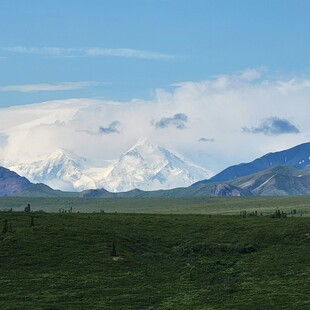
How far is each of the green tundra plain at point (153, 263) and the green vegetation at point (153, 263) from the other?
4.4 inches

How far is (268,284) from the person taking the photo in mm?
83812

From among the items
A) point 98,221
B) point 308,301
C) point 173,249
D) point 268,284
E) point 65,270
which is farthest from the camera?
point 98,221

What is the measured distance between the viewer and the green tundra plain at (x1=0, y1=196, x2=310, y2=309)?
257 feet

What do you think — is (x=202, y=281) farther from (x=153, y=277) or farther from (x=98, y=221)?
(x=98, y=221)

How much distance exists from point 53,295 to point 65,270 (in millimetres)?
9991

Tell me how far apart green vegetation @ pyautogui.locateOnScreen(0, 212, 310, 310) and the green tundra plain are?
111 millimetres

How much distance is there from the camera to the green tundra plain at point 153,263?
78250 millimetres

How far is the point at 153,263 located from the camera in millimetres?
94562

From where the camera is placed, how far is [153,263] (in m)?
94.6

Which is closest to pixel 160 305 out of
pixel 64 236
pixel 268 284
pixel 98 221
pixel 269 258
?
pixel 268 284

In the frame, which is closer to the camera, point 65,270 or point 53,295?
point 53,295

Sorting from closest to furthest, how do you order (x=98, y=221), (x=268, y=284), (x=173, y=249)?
(x=268, y=284) < (x=173, y=249) < (x=98, y=221)

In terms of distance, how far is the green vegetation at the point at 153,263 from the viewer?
78.2 meters

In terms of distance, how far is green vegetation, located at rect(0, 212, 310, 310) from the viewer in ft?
257
